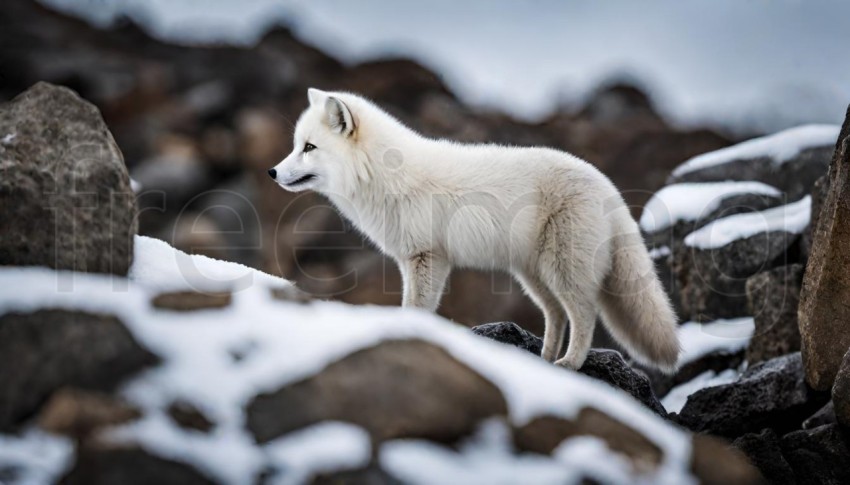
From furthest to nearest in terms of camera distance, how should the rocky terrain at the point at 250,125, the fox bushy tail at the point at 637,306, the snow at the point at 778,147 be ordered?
1. the rocky terrain at the point at 250,125
2. the snow at the point at 778,147
3. the fox bushy tail at the point at 637,306

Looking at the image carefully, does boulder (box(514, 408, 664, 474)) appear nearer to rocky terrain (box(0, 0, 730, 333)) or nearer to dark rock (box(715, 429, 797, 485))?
dark rock (box(715, 429, 797, 485))

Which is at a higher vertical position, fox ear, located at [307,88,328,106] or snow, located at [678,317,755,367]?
fox ear, located at [307,88,328,106]

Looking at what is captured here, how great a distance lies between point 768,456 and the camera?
12.7ft

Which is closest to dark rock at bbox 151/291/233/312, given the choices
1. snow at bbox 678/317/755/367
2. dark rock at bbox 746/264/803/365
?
snow at bbox 678/317/755/367

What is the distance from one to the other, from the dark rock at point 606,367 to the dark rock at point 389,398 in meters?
1.82

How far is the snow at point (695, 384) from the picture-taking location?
239 inches

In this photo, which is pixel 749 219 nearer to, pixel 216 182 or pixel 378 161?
pixel 378 161

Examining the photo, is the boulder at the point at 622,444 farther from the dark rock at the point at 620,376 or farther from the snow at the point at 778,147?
the snow at the point at 778,147

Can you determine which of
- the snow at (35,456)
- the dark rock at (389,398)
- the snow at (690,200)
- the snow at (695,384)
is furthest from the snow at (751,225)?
the snow at (35,456)

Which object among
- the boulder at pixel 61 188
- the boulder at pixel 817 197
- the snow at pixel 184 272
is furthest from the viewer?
the boulder at pixel 817 197

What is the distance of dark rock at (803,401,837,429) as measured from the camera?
4.42 m

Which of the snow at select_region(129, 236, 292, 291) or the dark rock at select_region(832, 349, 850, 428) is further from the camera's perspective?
the dark rock at select_region(832, 349, 850, 428)

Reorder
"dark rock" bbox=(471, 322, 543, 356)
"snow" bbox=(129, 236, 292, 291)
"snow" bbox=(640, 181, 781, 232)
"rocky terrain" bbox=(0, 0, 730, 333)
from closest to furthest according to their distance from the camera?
"snow" bbox=(129, 236, 292, 291) < "dark rock" bbox=(471, 322, 543, 356) < "snow" bbox=(640, 181, 781, 232) < "rocky terrain" bbox=(0, 0, 730, 333)

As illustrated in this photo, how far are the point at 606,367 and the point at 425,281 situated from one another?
1.26 metres
